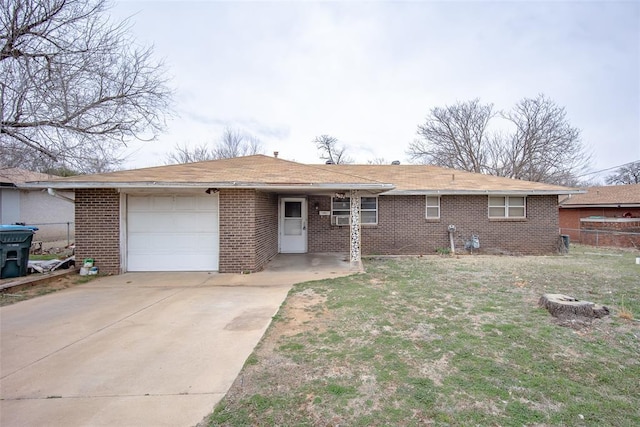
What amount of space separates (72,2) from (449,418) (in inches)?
507

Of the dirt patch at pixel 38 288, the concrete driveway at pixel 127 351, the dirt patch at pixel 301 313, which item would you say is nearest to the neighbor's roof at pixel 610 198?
the dirt patch at pixel 301 313

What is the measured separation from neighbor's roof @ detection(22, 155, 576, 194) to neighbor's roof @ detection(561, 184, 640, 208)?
28.2ft

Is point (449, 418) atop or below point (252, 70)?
below

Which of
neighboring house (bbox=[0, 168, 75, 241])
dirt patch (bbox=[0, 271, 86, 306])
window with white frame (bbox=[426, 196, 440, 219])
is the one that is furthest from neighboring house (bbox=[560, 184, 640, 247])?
neighboring house (bbox=[0, 168, 75, 241])

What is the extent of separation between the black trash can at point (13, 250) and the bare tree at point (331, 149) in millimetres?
28957

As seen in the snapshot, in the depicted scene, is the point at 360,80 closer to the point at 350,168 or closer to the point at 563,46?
the point at 350,168

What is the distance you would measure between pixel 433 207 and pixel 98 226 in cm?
1103

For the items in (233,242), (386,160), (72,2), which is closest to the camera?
(233,242)

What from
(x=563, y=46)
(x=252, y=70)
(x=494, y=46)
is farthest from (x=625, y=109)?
(x=252, y=70)

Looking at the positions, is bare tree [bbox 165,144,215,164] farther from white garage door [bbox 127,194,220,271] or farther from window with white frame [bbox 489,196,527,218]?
window with white frame [bbox 489,196,527,218]

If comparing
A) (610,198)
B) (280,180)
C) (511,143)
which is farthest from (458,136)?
(280,180)

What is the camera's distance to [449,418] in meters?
2.57

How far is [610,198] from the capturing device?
60.5 feet

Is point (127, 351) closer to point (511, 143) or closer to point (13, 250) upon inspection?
point (13, 250)
